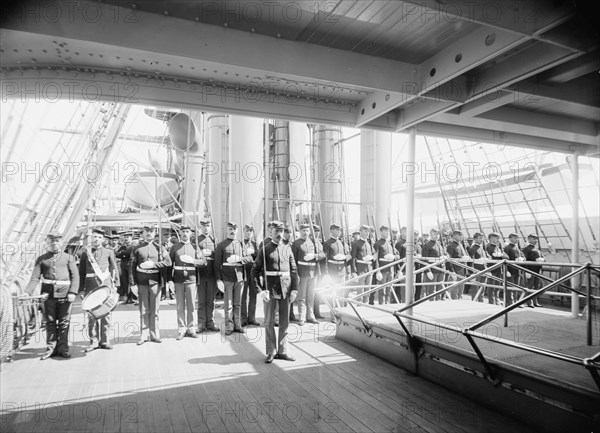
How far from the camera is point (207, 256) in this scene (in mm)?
7168

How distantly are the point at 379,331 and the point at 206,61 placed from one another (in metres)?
4.37

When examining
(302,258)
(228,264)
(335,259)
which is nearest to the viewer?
(228,264)

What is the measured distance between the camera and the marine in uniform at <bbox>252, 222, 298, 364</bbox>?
5.38 metres

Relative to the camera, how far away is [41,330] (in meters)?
6.93

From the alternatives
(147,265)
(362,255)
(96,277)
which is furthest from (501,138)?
(96,277)

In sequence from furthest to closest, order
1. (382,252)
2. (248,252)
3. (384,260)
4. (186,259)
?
(382,252)
(384,260)
(248,252)
(186,259)

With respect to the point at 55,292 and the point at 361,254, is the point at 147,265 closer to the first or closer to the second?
the point at 55,292

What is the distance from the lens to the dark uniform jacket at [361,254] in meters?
8.80

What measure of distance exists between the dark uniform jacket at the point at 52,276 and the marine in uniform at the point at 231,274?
7.84 ft

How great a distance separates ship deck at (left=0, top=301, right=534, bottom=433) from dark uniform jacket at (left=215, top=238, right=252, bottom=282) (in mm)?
1289

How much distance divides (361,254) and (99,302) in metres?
5.72

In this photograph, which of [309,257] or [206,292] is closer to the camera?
[206,292]

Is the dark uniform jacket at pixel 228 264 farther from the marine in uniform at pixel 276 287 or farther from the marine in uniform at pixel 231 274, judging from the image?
the marine in uniform at pixel 276 287


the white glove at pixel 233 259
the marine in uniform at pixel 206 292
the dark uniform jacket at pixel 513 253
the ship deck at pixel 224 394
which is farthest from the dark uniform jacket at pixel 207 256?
the dark uniform jacket at pixel 513 253
